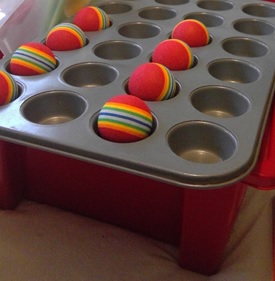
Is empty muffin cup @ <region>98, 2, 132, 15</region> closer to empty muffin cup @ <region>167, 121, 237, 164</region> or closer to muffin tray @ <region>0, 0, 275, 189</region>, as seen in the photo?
muffin tray @ <region>0, 0, 275, 189</region>

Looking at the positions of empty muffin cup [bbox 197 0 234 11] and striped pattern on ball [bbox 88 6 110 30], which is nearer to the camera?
striped pattern on ball [bbox 88 6 110 30]

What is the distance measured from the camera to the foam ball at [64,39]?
755mm

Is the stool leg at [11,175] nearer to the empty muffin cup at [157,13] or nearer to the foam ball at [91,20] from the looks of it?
the foam ball at [91,20]

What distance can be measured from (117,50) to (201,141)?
287 millimetres


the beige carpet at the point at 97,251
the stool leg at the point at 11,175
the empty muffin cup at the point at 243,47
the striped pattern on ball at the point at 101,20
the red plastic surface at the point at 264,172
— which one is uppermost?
the striped pattern on ball at the point at 101,20

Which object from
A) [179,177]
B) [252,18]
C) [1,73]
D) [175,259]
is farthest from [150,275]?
[252,18]

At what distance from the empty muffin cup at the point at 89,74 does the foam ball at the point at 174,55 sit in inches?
3.0

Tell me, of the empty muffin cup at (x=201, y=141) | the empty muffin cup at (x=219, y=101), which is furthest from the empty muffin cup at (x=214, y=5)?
the empty muffin cup at (x=201, y=141)

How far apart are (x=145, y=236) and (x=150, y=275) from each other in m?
0.07

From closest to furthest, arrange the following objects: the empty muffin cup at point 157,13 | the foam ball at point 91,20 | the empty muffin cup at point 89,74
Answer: the empty muffin cup at point 89,74, the foam ball at point 91,20, the empty muffin cup at point 157,13

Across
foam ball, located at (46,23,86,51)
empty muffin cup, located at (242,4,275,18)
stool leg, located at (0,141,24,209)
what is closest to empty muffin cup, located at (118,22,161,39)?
foam ball, located at (46,23,86,51)

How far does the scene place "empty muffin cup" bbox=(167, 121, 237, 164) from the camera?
1.85ft

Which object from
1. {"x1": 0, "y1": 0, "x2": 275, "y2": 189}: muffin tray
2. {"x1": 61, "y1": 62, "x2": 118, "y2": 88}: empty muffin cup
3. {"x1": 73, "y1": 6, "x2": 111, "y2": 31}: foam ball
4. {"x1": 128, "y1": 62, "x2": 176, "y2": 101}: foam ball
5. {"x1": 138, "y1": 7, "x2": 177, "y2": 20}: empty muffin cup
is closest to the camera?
{"x1": 0, "y1": 0, "x2": 275, "y2": 189}: muffin tray

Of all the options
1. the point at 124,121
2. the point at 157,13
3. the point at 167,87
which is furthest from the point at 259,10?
the point at 124,121
